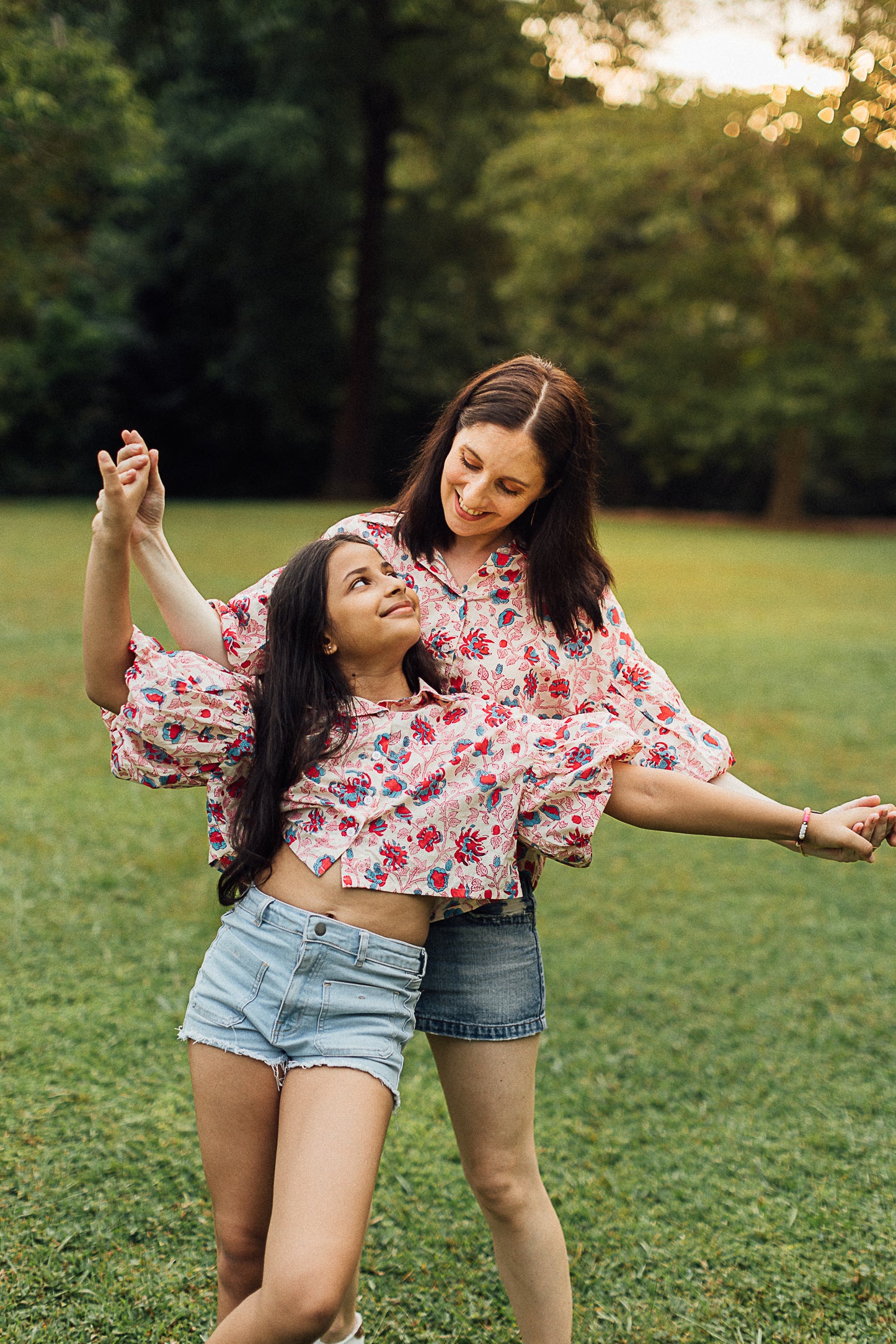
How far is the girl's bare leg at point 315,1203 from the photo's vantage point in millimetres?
1596

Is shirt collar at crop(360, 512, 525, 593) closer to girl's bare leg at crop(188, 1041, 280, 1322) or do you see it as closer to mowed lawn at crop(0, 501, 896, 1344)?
girl's bare leg at crop(188, 1041, 280, 1322)

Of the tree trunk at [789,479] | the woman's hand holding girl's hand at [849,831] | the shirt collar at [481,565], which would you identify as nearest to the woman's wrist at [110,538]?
the shirt collar at [481,565]

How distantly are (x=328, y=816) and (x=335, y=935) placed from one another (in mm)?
198

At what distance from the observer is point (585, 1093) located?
351 cm

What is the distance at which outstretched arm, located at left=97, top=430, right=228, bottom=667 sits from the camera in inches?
80.9

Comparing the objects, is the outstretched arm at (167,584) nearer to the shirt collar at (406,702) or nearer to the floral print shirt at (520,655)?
the floral print shirt at (520,655)

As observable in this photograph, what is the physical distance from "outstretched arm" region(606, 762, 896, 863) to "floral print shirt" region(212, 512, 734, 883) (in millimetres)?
93

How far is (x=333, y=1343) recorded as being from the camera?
7.31 feet

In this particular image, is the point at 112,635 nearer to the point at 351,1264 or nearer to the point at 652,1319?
the point at 351,1264

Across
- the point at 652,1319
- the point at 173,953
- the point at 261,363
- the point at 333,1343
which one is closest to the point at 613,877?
the point at 173,953

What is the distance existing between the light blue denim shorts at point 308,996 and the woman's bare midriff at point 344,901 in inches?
0.8

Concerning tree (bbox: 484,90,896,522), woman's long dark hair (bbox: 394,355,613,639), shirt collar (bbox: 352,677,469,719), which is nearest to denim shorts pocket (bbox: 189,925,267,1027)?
shirt collar (bbox: 352,677,469,719)

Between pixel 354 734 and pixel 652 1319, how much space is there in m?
1.57

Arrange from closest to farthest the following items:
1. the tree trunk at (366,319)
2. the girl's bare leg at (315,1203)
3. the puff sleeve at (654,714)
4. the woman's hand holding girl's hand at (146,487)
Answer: the girl's bare leg at (315,1203), the woman's hand holding girl's hand at (146,487), the puff sleeve at (654,714), the tree trunk at (366,319)
